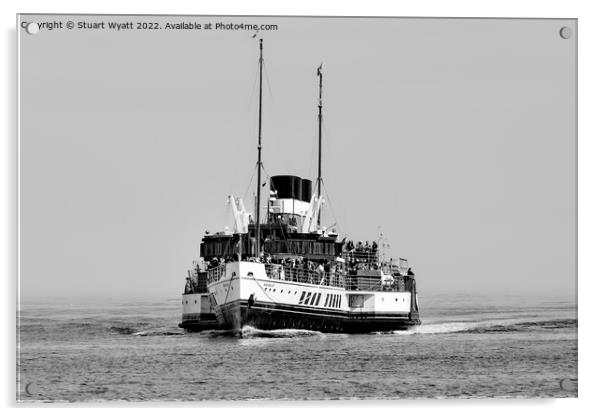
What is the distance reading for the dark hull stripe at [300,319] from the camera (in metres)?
34.6

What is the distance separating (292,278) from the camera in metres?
36.8

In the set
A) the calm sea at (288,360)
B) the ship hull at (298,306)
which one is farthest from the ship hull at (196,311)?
the calm sea at (288,360)

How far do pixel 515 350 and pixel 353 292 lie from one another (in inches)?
478

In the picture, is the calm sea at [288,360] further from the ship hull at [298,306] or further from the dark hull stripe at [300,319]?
the ship hull at [298,306]

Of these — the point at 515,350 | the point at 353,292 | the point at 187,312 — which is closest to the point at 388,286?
the point at 353,292

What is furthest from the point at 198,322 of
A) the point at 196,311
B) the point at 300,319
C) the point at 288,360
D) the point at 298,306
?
the point at 288,360

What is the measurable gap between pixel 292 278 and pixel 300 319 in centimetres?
131

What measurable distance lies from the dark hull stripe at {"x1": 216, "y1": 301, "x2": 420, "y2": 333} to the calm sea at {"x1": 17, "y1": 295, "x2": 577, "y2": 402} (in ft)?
7.57

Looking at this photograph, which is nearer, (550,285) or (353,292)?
(550,285)

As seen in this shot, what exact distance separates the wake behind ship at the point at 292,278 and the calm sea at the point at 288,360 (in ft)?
9.21

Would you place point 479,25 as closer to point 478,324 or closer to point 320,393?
point 320,393

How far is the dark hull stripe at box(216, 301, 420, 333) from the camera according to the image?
34.6 meters

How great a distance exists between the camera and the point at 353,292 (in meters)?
39.3

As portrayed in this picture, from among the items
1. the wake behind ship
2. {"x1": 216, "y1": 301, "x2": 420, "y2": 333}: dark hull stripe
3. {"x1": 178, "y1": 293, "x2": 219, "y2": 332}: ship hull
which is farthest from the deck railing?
{"x1": 178, "y1": 293, "x2": 219, "y2": 332}: ship hull
